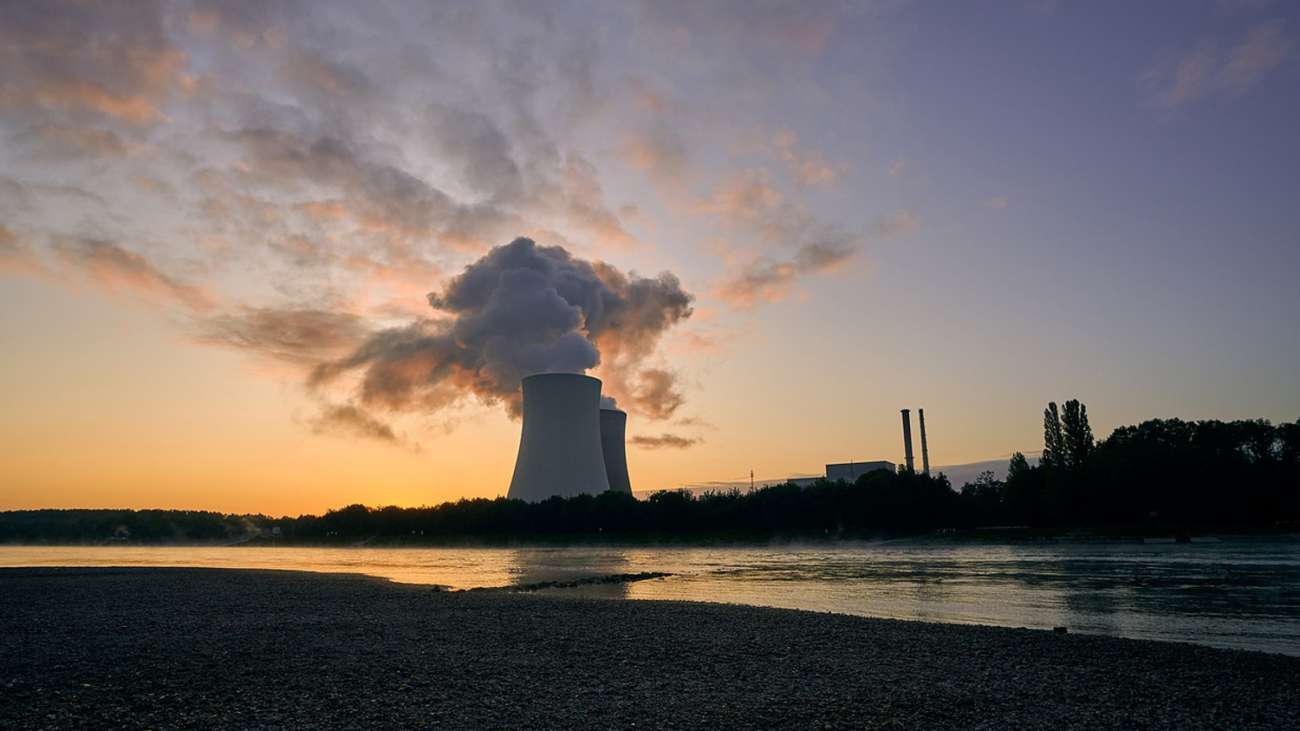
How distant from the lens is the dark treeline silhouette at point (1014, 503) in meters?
55.4

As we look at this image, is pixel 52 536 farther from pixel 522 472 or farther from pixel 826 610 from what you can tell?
pixel 826 610

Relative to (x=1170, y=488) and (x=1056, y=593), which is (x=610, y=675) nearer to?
(x=1056, y=593)

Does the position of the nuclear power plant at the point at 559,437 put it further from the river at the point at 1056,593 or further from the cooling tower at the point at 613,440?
the river at the point at 1056,593

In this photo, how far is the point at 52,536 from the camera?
145 meters

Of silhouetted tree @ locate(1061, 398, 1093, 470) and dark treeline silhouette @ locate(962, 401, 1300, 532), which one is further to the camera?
silhouetted tree @ locate(1061, 398, 1093, 470)

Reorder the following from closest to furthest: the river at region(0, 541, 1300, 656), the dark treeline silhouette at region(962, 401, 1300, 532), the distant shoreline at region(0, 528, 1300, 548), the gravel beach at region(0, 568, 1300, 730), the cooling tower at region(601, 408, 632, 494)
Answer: the gravel beach at region(0, 568, 1300, 730) < the river at region(0, 541, 1300, 656) < the distant shoreline at region(0, 528, 1300, 548) < the dark treeline silhouette at region(962, 401, 1300, 532) < the cooling tower at region(601, 408, 632, 494)

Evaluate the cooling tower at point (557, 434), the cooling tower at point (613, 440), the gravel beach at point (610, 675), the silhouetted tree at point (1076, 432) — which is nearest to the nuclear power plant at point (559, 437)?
the cooling tower at point (557, 434)

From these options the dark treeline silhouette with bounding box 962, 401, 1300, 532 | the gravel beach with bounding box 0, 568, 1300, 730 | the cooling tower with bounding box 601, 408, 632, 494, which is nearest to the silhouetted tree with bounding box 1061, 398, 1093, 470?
the dark treeline silhouette with bounding box 962, 401, 1300, 532

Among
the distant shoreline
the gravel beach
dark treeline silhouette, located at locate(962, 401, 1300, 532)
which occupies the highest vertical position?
dark treeline silhouette, located at locate(962, 401, 1300, 532)

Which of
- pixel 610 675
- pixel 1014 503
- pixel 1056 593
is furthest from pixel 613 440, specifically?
pixel 610 675

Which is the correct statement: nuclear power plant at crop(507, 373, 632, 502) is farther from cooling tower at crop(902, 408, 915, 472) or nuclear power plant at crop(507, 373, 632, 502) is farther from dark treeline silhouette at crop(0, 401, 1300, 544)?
cooling tower at crop(902, 408, 915, 472)

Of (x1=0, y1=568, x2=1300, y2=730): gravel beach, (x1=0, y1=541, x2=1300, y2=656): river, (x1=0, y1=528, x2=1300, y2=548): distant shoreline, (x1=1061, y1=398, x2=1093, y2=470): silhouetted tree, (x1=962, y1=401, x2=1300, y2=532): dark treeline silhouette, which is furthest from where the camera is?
(x1=1061, y1=398, x2=1093, y2=470): silhouetted tree

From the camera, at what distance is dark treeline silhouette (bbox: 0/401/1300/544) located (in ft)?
182

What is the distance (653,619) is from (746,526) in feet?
198
